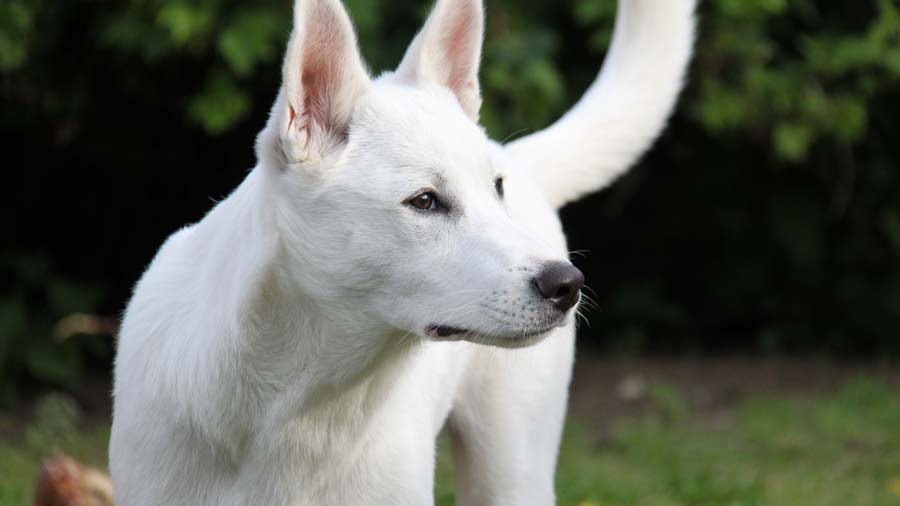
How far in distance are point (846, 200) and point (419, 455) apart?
205 inches

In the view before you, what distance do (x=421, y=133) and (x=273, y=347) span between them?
656 millimetres

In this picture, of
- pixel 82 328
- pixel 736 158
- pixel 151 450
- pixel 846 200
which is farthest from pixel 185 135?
pixel 151 450

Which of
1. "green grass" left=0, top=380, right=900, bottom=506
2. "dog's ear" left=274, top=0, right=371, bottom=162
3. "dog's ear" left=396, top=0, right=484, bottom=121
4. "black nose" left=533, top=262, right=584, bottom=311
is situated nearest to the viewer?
"black nose" left=533, top=262, right=584, bottom=311

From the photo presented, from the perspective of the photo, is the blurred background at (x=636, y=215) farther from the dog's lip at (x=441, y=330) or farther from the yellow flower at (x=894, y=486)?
the dog's lip at (x=441, y=330)

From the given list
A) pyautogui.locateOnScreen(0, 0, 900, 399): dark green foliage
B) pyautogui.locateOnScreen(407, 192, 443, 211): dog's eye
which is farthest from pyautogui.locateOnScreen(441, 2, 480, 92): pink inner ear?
pyautogui.locateOnScreen(0, 0, 900, 399): dark green foliage

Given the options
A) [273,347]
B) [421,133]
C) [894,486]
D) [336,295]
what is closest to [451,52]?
[421,133]

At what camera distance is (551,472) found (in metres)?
3.96

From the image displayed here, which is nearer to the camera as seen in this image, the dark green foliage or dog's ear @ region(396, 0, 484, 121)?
dog's ear @ region(396, 0, 484, 121)

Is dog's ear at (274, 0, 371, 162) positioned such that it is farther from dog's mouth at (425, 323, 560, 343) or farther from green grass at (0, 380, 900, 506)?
green grass at (0, 380, 900, 506)

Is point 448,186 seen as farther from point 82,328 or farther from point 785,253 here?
point 785,253

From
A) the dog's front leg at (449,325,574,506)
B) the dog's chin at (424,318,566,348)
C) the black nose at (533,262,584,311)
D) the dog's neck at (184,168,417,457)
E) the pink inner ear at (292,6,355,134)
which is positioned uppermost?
the pink inner ear at (292,6,355,134)

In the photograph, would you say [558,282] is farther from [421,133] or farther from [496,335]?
[421,133]

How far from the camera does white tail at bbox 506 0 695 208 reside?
4223 millimetres

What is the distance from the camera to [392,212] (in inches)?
116
